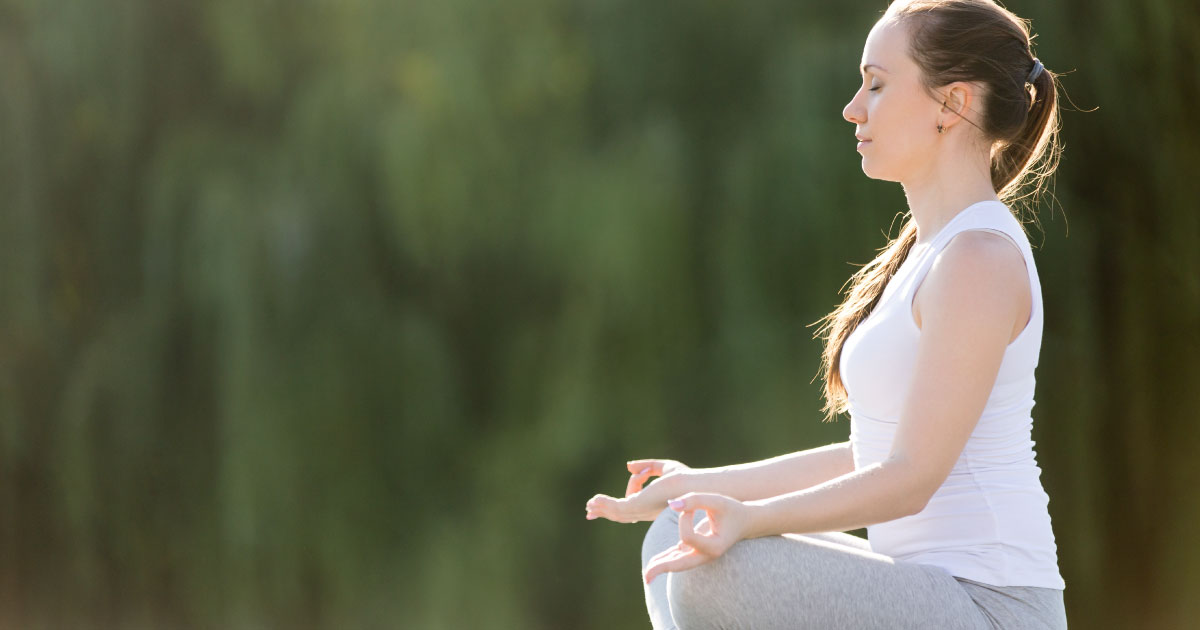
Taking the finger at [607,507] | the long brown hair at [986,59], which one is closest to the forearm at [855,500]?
the finger at [607,507]

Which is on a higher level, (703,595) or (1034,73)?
(1034,73)

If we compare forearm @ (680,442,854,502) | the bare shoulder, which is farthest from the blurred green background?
the bare shoulder

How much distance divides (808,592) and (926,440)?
0.46 feet

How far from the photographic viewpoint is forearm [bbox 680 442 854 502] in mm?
1048

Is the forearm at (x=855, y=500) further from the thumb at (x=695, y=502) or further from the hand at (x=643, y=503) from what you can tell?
the hand at (x=643, y=503)

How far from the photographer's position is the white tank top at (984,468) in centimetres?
87

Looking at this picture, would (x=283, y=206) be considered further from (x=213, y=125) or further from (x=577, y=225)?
(x=577, y=225)

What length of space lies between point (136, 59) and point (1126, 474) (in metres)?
2.27

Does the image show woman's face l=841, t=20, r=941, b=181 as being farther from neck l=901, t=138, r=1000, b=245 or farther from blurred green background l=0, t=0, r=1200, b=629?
blurred green background l=0, t=0, r=1200, b=629

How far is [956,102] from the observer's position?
96 centimetres

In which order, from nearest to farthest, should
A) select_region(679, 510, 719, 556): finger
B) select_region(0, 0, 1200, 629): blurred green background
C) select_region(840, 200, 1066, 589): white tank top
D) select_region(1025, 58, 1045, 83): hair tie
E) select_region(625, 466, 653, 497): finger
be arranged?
1. select_region(679, 510, 719, 556): finger
2. select_region(840, 200, 1066, 589): white tank top
3. select_region(1025, 58, 1045, 83): hair tie
4. select_region(625, 466, 653, 497): finger
5. select_region(0, 0, 1200, 629): blurred green background

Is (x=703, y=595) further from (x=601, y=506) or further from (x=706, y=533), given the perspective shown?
(x=601, y=506)

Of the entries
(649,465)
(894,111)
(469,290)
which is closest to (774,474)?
(649,465)

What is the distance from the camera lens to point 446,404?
2381 millimetres
